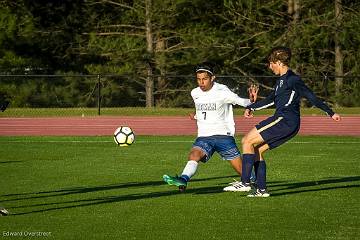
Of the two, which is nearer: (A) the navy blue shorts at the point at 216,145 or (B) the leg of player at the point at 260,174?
(B) the leg of player at the point at 260,174

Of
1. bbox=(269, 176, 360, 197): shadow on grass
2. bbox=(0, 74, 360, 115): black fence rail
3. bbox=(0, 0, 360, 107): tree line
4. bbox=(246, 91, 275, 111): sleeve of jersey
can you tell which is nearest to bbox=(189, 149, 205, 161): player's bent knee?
bbox=(246, 91, 275, 111): sleeve of jersey

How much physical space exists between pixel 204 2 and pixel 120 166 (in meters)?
27.7

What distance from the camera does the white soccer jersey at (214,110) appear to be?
1264 centimetres

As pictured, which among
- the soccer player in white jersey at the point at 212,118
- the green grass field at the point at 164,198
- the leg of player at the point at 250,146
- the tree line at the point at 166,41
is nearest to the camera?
the green grass field at the point at 164,198

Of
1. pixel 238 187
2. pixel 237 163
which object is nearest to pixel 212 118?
pixel 237 163

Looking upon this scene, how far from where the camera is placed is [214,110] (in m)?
12.6

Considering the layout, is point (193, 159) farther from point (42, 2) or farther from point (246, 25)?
point (42, 2)

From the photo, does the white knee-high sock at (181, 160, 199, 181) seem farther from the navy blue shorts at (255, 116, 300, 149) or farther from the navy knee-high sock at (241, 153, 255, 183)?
the navy blue shorts at (255, 116, 300, 149)

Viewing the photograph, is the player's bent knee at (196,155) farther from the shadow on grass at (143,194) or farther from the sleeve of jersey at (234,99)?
the sleeve of jersey at (234,99)

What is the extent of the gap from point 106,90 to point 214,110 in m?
27.4

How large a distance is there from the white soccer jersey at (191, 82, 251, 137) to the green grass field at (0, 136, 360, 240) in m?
0.86

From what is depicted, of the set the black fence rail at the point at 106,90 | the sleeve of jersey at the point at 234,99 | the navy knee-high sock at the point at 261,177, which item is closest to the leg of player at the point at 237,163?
the navy knee-high sock at the point at 261,177

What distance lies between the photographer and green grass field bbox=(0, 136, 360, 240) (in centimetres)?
957

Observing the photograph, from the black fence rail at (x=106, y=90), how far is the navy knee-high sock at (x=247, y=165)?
26082 mm
